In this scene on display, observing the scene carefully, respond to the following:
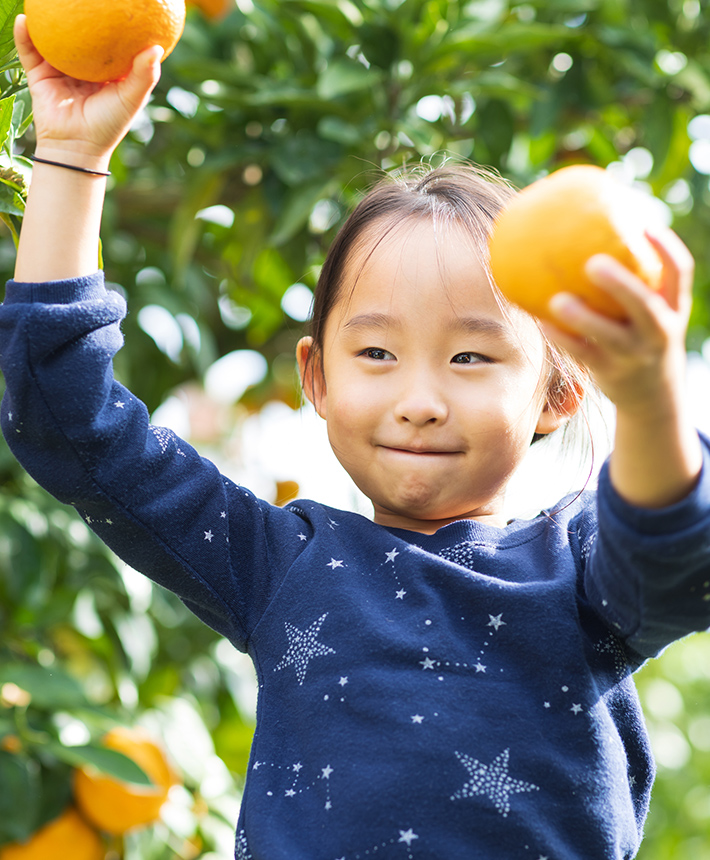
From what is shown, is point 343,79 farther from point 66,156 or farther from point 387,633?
point 387,633

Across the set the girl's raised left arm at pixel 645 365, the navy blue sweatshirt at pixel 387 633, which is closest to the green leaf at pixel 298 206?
the navy blue sweatshirt at pixel 387 633

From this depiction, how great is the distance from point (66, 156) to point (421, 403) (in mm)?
326

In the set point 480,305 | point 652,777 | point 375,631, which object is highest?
point 480,305

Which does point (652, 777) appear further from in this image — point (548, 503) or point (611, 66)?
point (611, 66)

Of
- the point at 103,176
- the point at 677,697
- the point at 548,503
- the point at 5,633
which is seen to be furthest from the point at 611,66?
the point at 677,697

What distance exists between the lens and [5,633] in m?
1.53

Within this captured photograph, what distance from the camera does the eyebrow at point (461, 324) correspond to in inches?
31.6

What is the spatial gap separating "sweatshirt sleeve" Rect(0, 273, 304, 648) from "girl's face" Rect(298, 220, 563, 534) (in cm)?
11

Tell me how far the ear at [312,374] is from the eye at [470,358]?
0.66ft

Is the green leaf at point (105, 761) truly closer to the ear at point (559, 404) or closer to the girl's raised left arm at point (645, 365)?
the ear at point (559, 404)

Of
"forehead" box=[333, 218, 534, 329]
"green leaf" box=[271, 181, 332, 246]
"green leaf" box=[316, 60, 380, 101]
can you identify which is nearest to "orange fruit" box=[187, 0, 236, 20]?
"green leaf" box=[316, 60, 380, 101]

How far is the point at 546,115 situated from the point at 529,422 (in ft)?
2.85

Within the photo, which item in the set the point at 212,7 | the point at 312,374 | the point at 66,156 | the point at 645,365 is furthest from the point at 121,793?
the point at 212,7

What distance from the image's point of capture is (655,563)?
63 centimetres
